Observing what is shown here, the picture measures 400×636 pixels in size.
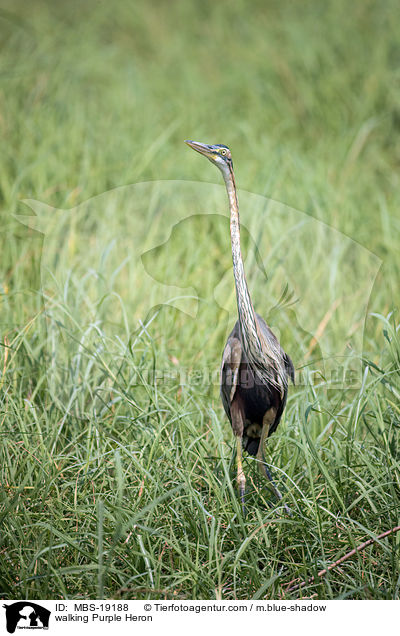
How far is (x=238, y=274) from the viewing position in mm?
1137

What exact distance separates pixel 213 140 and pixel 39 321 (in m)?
1.37

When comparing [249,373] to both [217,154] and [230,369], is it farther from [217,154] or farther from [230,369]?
[217,154]

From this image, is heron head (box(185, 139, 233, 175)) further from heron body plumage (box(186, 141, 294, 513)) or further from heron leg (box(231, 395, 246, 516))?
heron leg (box(231, 395, 246, 516))

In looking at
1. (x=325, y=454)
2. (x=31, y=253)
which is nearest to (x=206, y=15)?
(x=31, y=253)

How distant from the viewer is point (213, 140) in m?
2.79

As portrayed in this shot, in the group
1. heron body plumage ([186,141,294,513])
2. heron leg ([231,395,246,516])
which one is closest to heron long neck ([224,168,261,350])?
heron body plumage ([186,141,294,513])

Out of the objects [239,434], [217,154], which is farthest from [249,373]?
[217,154]

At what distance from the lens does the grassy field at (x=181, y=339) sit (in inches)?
51.4

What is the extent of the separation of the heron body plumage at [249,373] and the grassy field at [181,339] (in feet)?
0.25

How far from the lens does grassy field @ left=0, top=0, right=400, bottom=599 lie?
1307 millimetres
